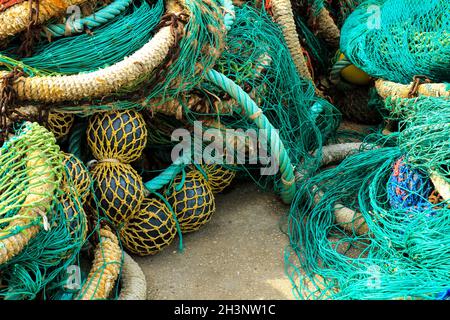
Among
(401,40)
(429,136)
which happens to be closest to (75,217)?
(429,136)

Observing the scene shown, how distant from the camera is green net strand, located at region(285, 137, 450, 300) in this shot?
2.22 metres

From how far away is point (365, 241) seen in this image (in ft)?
9.00

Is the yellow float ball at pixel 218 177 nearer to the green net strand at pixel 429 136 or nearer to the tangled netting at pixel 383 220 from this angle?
the tangled netting at pixel 383 220

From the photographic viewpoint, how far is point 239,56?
2.91 m

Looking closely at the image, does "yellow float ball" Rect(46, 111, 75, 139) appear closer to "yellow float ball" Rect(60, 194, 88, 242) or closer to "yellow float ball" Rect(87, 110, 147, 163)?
"yellow float ball" Rect(87, 110, 147, 163)

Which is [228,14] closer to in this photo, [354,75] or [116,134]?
[116,134]

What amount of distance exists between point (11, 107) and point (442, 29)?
1.84 metres

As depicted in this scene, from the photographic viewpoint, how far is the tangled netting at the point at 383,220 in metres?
2.24

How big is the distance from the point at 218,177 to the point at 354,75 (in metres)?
1.07

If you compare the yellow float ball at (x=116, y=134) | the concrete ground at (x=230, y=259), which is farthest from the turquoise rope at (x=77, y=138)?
the concrete ground at (x=230, y=259)

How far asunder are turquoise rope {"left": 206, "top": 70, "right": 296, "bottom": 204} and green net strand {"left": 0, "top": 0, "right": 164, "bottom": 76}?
329 millimetres

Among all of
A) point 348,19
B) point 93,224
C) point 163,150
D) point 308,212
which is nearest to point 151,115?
point 163,150

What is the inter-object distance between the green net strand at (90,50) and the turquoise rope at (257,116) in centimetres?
33

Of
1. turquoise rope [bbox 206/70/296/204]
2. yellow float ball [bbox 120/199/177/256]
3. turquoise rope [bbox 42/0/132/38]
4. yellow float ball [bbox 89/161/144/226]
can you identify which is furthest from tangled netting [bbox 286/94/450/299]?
turquoise rope [bbox 42/0/132/38]
